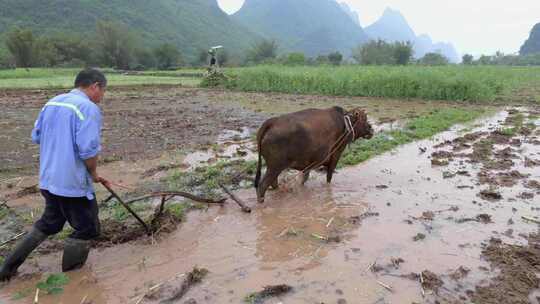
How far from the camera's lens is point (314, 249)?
193 inches

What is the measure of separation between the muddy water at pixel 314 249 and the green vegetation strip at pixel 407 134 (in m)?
2.00

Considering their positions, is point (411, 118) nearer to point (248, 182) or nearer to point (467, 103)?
point (467, 103)

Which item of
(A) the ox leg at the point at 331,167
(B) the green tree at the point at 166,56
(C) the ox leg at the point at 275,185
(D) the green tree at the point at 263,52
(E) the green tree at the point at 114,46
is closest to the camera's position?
(C) the ox leg at the point at 275,185

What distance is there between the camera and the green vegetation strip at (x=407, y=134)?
912cm

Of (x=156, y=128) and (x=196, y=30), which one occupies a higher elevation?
(x=196, y=30)

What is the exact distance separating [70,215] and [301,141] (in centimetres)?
338

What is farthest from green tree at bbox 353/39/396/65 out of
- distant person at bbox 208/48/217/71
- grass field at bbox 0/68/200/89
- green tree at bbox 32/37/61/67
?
green tree at bbox 32/37/61/67

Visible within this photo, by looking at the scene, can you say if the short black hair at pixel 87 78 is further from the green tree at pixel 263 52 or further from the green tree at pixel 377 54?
the green tree at pixel 263 52

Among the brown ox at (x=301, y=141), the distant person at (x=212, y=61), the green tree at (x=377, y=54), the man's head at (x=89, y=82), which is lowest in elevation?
the brown ox at (x=301, y=141)

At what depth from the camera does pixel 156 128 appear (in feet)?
41.3

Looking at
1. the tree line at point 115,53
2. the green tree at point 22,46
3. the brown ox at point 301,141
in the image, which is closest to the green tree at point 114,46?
the tree line at point 115,53

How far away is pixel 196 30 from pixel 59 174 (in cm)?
10434

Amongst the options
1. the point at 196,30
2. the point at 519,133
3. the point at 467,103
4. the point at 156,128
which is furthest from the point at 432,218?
the point at 196,30

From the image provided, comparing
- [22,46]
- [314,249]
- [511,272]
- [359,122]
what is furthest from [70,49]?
[511,272]
